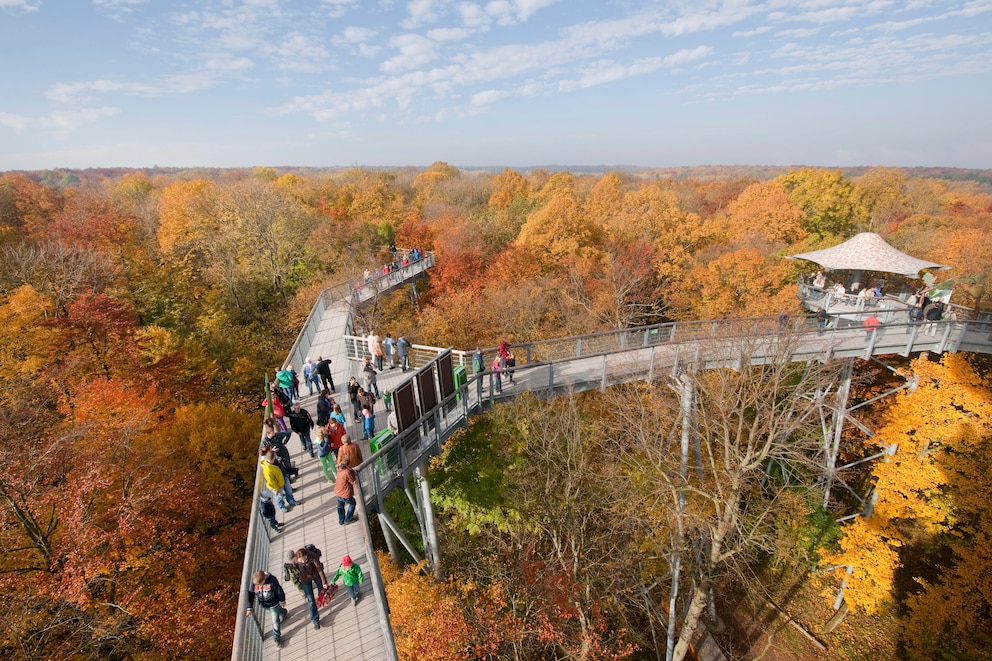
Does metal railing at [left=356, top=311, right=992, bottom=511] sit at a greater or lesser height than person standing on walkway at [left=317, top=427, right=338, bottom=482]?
lesser

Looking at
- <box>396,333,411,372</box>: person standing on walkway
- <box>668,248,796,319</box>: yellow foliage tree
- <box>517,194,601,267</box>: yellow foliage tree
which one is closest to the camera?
<box>396,333,411,372</box>: person standing on walkway

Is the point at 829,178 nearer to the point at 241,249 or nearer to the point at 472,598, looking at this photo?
the point at 472,598

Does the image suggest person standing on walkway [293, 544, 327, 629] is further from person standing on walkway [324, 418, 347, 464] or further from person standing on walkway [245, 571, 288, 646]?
person standing on walkway [324, 418, 347, 464]

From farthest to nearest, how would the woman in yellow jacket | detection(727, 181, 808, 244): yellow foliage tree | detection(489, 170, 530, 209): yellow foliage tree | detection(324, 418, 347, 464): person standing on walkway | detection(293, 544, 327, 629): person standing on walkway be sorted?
detection(489, 170, 530, 209): yellow foliage tree, detection(727, 181, 808, 244): yellow foliage tree, detection(324, 418, 347, 464): person standing on walkway, the woman in yellow jacket, detection(293, 544, 327, 629): person standing on walkway

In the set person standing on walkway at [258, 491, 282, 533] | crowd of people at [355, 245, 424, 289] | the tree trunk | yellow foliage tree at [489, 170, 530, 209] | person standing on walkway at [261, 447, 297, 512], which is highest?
yellow foliage tree at [489, 170, 530, 209]

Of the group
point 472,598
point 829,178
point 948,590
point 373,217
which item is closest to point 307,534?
point 472,598

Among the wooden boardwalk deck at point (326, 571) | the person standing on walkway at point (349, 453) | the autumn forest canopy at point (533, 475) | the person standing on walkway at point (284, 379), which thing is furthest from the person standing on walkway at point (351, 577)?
the autumn forest canopy at point (533, 475)

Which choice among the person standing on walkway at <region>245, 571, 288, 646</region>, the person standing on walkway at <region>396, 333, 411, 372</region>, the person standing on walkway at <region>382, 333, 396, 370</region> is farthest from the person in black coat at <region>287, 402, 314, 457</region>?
the person standing on walkway at <region>382, 333, 396, 370</region>

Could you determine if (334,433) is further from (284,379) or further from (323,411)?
(284,379)
